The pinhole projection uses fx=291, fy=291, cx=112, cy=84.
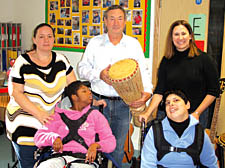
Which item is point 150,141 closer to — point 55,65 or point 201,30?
point 55,65

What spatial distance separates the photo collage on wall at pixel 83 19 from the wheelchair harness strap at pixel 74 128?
63.3 inches

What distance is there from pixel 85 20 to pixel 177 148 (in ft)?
8.32

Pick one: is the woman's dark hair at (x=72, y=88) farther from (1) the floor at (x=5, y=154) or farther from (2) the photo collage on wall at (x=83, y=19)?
→ (2) the photo collage on wall at (x=83, y=19)

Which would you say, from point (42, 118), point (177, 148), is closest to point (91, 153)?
point (42, 118)

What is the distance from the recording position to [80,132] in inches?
85.0

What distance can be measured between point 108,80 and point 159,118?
0.49 meters

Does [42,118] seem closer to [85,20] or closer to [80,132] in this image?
[80,132]

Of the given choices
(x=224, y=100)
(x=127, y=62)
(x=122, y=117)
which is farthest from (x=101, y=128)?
(x=224, y=100)

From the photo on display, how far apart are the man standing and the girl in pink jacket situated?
0.24m

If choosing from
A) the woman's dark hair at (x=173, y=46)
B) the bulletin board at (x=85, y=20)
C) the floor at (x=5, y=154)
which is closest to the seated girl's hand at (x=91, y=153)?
the woman's dark hair at (x=173, y=46)

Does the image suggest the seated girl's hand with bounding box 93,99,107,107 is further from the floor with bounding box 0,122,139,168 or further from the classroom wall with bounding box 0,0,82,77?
the classroom wall with bounding box 0,0,82,77

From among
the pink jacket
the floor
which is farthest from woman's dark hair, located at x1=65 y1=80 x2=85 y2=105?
the floor

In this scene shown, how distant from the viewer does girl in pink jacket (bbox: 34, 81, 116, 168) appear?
2096 millimetres

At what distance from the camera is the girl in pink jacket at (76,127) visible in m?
2.10
